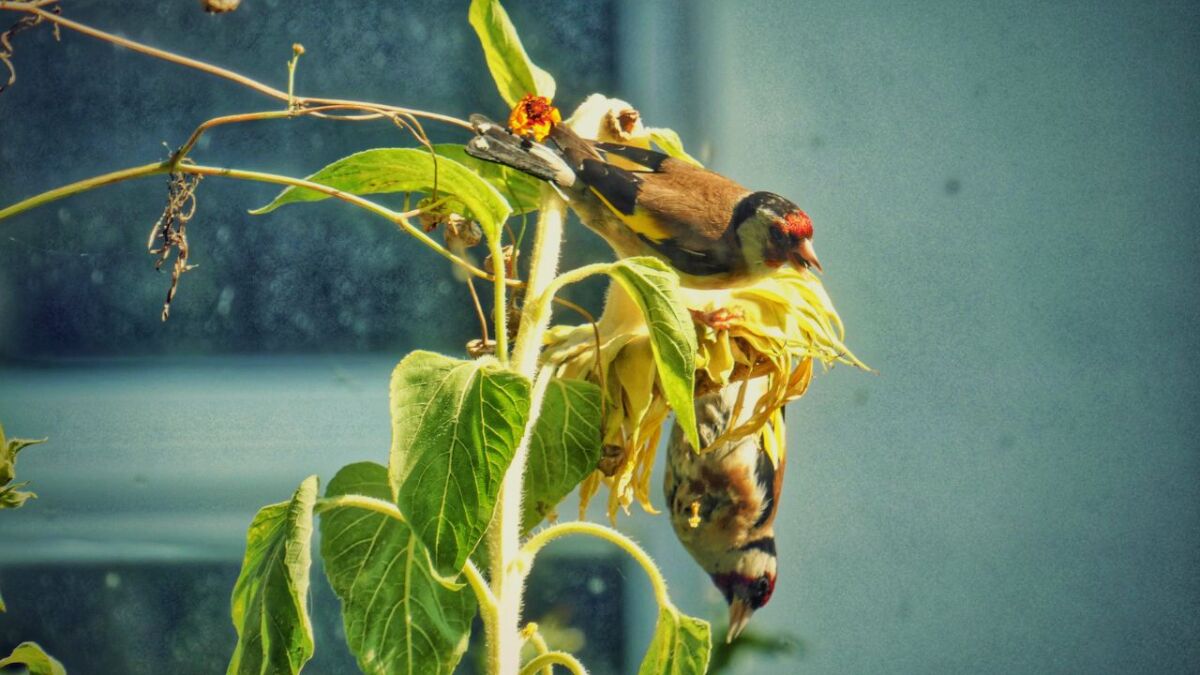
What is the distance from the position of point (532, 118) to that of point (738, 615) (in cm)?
35

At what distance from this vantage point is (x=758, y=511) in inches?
27.4

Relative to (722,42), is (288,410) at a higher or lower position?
lower

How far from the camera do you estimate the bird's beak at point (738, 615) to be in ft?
2.35

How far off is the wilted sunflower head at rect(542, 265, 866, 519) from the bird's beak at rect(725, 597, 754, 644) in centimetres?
14

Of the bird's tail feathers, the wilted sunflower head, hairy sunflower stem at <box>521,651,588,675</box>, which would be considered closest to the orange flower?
the bird's tail feathers

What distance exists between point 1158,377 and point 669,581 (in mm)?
390

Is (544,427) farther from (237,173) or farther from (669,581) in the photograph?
(669,581)

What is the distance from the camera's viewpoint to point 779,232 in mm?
587

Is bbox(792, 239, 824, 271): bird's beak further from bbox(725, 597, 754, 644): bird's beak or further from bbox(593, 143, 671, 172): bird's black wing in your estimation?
bbox(725, 597, 754, 644): bird's beak

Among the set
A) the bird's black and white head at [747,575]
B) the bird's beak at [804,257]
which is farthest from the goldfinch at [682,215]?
the bird's black and white head at [747,575]

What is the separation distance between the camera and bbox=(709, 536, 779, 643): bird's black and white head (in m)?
0.70

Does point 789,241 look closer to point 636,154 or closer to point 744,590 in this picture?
point 636,154

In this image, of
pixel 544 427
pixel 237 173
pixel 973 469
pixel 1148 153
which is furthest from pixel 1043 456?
pixel 237 173

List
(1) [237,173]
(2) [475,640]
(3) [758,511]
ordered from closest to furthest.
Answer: (1) [237,173], (3) [758,511], (2) [475,640]
